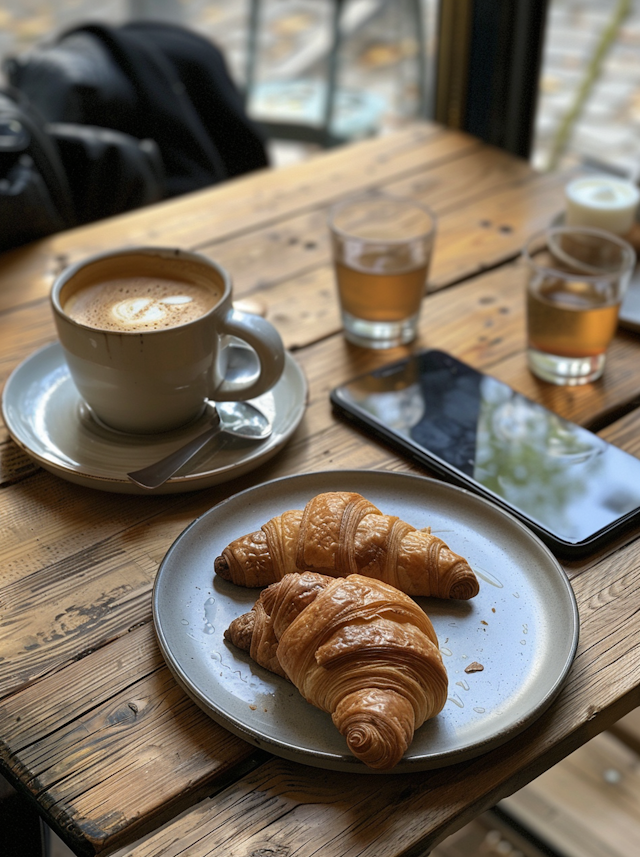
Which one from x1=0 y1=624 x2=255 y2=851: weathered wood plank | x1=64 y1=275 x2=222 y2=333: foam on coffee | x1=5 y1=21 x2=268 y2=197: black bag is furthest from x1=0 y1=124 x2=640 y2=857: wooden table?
x1=5 y1=21 x2=268 y2=197: black bag

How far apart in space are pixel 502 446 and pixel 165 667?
40 cm

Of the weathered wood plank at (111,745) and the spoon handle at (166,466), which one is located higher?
the spoon handle at (166,466)

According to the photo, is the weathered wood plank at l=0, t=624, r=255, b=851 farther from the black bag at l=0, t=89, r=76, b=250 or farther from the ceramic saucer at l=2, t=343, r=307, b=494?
the black bag at l=0, t=89, r=76, b=250

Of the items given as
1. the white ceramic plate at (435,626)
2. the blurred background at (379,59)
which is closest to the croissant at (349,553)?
the white ceramic plate at (435,626)

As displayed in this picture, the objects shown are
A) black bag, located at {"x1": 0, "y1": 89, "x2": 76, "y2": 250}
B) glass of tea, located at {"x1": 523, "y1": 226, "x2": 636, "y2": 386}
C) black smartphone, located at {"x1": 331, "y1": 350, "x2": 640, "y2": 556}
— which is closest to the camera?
black smartphone, located at {"x1": 331, "y1": 350, "x2": 640, "y2": 556}

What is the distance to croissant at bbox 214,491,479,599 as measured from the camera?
25.9 inches

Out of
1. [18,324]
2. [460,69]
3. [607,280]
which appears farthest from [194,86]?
[607,280]

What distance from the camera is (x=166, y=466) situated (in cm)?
81

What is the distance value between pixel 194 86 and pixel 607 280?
4.67ft

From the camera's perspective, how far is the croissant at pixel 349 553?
2.16 feet

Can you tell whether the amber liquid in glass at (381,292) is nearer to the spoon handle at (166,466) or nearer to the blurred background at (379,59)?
the spoon handle at (166,466)

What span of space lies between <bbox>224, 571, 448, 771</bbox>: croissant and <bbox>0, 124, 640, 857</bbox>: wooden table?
0.17 feet

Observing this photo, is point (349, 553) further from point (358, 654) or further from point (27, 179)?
point (27, 179)

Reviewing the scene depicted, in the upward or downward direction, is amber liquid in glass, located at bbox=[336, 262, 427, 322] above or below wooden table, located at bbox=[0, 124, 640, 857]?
above
